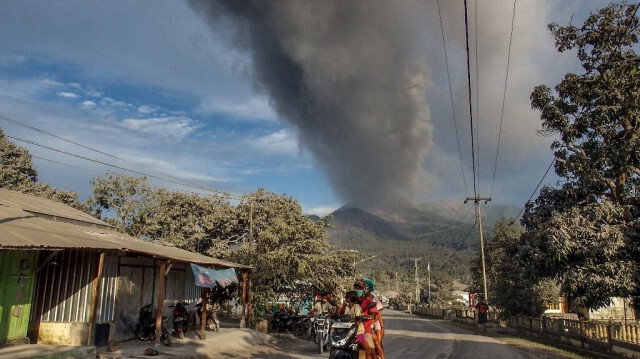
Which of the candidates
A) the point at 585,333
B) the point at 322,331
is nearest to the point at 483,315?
the point at 585,333

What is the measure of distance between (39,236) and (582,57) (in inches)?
726

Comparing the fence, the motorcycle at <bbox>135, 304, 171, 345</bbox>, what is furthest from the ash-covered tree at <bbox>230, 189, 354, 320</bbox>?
the fence

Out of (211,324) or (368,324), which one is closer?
(368,324)

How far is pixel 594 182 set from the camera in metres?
14.9

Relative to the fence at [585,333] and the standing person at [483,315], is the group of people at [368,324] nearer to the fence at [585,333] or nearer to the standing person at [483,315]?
the fence at [585,333]

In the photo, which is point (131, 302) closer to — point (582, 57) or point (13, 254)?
point (13, 254)

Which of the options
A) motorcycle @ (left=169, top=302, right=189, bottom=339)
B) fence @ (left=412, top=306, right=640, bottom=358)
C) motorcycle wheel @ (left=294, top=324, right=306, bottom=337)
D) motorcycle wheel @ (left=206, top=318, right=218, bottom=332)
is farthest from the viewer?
motorcycle wheel @ (left=294, top=324, right=306, bottom=337)

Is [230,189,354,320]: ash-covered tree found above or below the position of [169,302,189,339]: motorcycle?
above

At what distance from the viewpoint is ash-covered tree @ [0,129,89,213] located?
35188 mm

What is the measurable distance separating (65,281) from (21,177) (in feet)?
105

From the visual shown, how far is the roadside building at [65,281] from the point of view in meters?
10.6

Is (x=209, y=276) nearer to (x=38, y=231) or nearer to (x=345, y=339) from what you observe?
(x=38, y=231)

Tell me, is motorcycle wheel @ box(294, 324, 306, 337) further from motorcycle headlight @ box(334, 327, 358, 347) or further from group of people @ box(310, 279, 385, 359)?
motorcycle headlight @ box(334, 327, 358, 347)

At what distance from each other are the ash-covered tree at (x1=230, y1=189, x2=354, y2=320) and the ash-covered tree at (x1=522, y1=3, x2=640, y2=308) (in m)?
10.7
